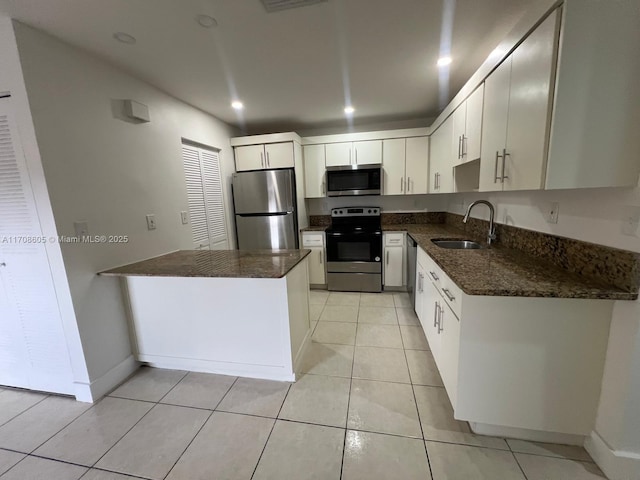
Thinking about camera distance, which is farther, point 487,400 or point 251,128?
point 251,128

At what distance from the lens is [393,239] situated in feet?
10.9

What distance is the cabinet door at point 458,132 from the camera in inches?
82.5

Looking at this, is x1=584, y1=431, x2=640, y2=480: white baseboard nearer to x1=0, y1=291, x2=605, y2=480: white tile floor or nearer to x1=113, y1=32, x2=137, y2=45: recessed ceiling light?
x1=0, y1=291, x2=605, y2=480: white tile floor

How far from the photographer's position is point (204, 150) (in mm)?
3002

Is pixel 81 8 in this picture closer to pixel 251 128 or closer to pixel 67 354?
pixel 67 354

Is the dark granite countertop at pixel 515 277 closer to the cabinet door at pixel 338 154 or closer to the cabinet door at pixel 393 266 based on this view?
the cabinet door at pixel 393 266

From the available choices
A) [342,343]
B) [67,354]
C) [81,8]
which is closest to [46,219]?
[67,354]

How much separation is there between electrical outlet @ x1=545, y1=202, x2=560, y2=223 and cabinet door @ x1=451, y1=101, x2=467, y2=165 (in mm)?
795

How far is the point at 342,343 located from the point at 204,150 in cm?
266

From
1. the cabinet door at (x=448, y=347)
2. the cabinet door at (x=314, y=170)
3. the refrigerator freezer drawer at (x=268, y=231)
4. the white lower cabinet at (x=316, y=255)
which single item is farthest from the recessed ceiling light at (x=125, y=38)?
the cabinet door at (x=448, y=347)

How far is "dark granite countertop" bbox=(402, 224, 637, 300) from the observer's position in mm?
1112

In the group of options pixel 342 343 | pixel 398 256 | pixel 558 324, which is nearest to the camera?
pixel 558 324

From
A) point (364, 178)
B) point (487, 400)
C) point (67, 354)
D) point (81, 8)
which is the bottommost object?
point (487, 400)

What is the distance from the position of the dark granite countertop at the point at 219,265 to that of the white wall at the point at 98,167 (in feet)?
0.57
